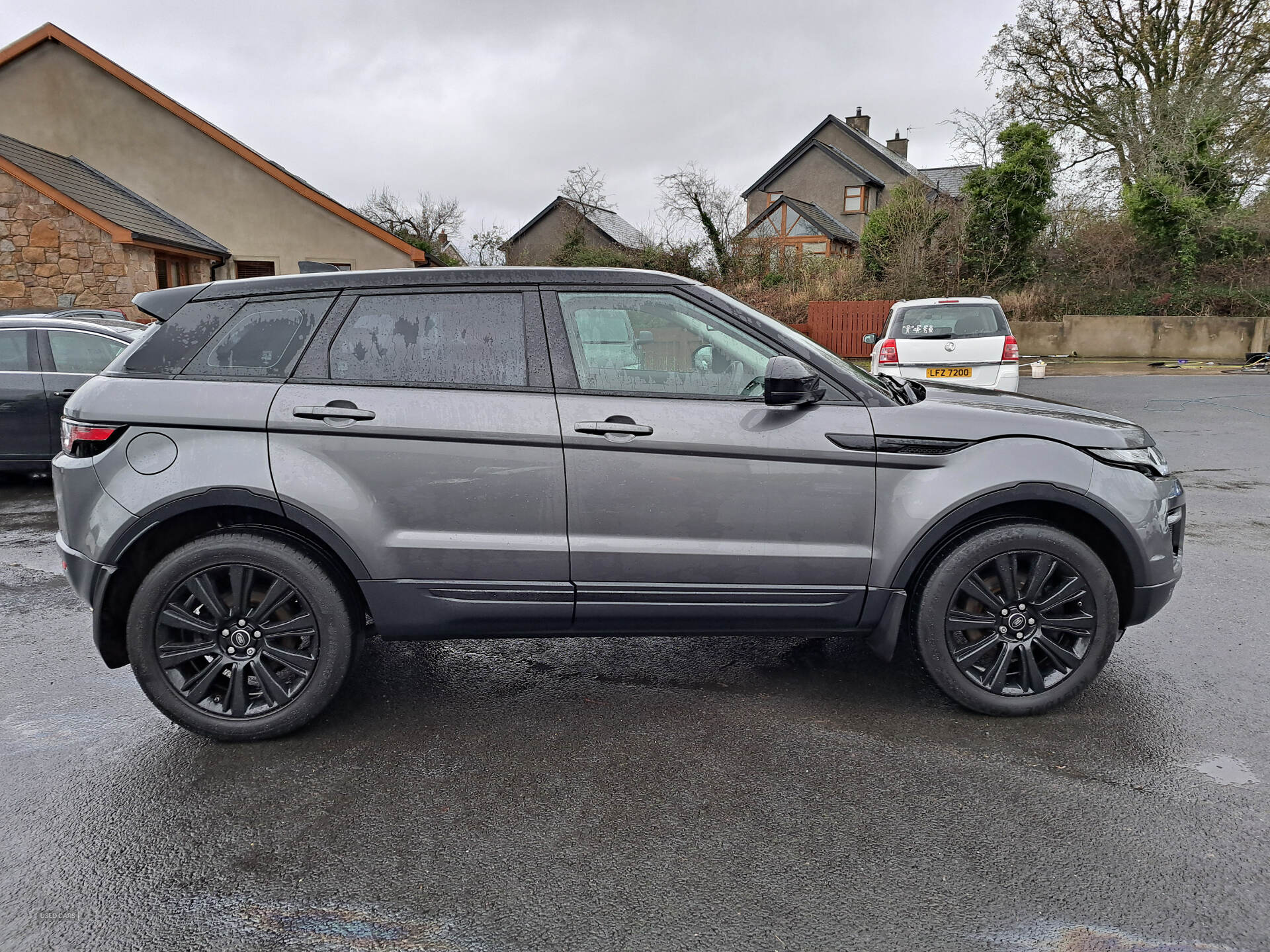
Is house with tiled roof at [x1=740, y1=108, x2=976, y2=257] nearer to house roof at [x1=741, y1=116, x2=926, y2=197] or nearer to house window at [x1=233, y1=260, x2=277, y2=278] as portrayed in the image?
house roof at [x1=741, y1=116, x2=926, y2=197]

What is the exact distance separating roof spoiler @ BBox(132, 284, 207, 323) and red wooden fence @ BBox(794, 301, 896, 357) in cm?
2274

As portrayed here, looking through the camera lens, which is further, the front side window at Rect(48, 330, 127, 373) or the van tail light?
the front side window at Rect(48, 330, 127, 373)

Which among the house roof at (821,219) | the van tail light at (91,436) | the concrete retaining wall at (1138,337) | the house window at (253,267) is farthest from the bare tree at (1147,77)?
the van tail light at (91,436)

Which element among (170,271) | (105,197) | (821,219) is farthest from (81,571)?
(821,219)

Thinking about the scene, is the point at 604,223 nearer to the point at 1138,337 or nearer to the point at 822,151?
the point at 822,151

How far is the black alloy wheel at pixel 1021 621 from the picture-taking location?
3357 millimetres

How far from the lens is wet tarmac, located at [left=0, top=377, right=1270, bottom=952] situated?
7.62ft

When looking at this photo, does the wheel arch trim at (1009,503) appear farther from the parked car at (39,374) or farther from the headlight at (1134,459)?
the parked car at (39,374)

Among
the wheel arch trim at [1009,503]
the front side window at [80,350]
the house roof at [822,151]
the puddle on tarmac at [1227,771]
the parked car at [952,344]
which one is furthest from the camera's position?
the house roof at [822,151]

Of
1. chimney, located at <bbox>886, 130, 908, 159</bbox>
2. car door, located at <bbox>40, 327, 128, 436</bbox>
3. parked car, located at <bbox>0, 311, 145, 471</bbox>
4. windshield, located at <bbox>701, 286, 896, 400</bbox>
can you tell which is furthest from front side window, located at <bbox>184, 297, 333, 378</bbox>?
chimney, located at <bbox>886, 130, 908, 159</bbox>

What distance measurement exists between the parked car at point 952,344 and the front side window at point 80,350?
884 centimetres

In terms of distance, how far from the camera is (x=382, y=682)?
3.89m

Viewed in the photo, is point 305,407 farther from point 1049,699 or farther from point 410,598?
point 1049,699

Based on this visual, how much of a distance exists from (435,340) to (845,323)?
76.8ft
